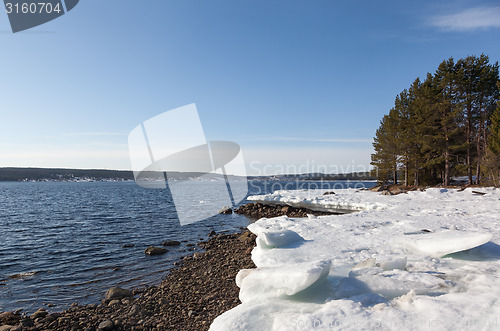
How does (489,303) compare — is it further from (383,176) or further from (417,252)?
(383,176)

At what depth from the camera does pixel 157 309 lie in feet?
22.5

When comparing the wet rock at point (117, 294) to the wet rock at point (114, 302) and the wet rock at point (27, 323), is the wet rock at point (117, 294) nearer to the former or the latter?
the wet rock at point (114, 302)

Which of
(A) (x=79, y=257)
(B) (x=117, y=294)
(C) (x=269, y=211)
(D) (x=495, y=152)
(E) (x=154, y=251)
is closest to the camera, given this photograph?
(B) (x=117, y=294)

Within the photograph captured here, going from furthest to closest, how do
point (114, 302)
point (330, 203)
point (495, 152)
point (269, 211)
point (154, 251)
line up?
point (269, 211), point (495, 152), point (330, 203), point (154, 251), point (114, 302)

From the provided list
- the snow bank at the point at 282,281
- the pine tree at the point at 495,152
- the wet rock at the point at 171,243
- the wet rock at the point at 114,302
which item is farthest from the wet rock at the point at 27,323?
the pine tree at the point at 495,152

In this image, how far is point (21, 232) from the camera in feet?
62.5

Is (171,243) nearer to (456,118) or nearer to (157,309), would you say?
(157,309)

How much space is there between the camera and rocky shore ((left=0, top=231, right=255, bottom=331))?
612 centimetres

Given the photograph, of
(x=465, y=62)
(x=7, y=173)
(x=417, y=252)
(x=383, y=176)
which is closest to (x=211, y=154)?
(x=417, y=252)

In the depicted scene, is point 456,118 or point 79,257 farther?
point 456,118

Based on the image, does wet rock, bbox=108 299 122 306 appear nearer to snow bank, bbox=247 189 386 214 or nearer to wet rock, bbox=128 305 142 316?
wet rock, bbox=128 305 142 316

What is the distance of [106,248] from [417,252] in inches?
583

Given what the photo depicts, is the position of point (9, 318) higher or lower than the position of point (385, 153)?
lower

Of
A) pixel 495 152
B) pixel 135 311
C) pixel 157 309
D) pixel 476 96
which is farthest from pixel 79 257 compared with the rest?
pixel 476 96
